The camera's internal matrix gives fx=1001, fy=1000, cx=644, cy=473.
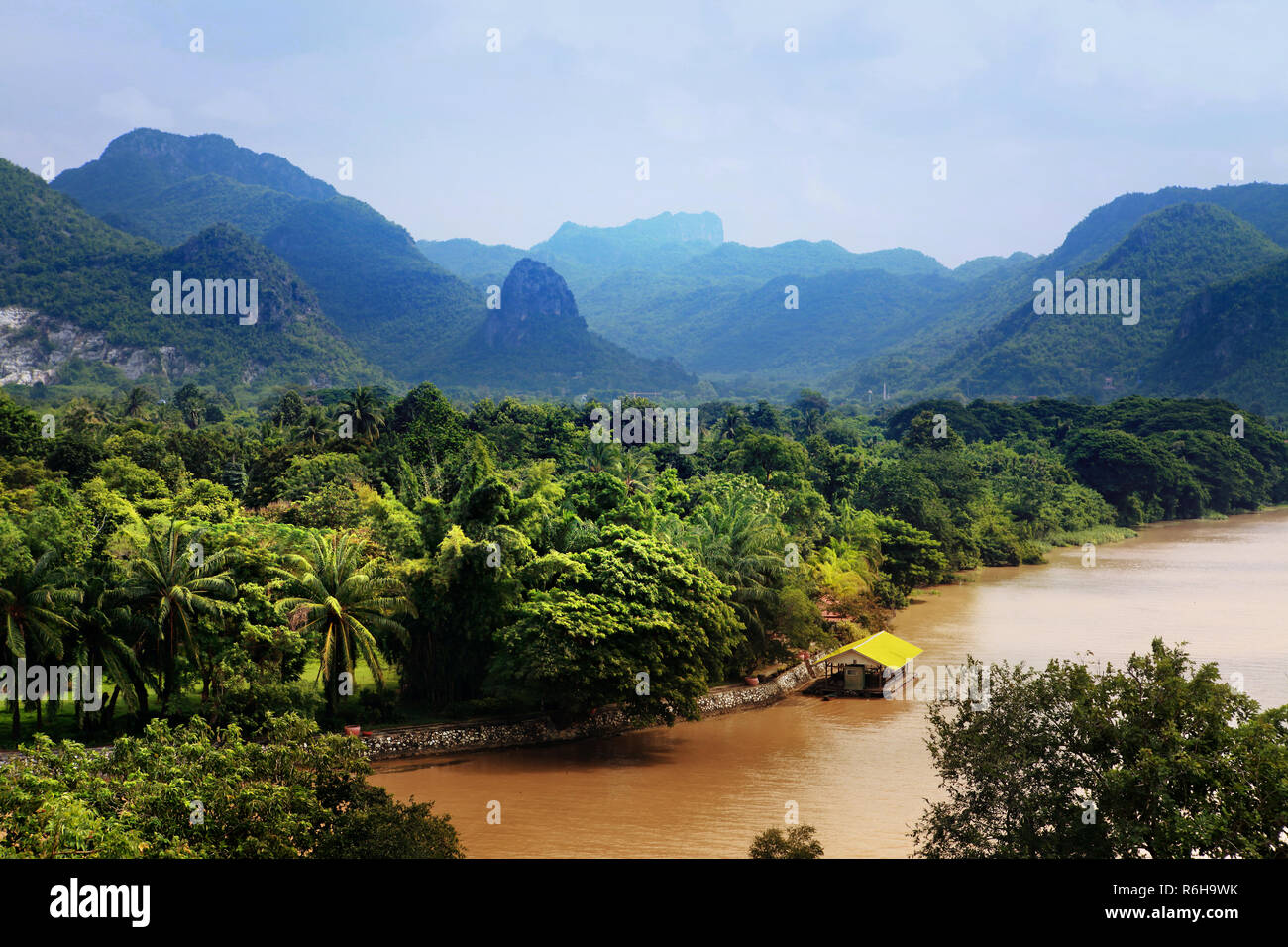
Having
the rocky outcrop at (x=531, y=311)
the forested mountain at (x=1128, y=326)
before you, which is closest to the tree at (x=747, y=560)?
the forested mountain at (x=1128, y=326)

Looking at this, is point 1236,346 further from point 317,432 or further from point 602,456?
point 317,432

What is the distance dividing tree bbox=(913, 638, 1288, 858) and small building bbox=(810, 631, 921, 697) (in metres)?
11.2

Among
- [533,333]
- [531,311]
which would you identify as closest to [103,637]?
[533,333]

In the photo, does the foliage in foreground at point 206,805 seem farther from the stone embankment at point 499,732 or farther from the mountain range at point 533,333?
the mountain range at point 533,333

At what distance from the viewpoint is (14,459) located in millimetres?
32906

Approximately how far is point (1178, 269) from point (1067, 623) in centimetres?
11411

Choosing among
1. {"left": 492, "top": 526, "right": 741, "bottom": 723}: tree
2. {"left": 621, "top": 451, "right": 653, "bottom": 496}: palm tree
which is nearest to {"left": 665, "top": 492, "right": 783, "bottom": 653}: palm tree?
{"left": 492, "top": 526, "right": 741, "bottom": 723}: tree

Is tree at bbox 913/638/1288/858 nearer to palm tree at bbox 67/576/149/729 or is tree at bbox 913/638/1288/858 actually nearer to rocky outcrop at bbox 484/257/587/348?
palm tree at bbox 67/576/149/729

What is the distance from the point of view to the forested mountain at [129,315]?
379ft

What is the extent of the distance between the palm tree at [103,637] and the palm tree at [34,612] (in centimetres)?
36

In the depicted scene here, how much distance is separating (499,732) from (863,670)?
8670mm
